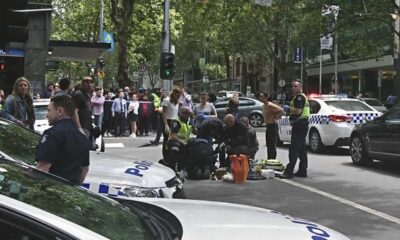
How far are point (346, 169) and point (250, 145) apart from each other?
225cm

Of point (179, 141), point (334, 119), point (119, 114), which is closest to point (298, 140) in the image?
point (179, 141)

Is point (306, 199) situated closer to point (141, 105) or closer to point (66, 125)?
point (66, 125)

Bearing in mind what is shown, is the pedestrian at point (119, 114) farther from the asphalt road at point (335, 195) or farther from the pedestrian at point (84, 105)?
the pedestrian at point (84, 105)

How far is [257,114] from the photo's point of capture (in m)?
28.0

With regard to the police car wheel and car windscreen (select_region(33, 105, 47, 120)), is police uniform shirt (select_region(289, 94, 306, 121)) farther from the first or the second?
car windscreen (select_region(33, 105, 47, 120))

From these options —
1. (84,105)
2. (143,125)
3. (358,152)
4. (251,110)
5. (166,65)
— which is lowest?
(358,152)

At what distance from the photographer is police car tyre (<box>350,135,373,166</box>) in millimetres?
12727

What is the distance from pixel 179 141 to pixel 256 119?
1725 centimetres

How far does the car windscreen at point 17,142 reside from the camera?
18.3ft

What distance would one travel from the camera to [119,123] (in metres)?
20.9

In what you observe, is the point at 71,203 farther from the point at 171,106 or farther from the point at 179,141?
the point at 171,106

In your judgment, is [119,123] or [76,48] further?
[76,48]

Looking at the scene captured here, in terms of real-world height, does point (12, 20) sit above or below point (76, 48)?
below

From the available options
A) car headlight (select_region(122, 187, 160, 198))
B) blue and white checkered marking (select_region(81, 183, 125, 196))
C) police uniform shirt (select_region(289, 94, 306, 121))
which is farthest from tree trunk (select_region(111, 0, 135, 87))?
blue and white checkered marking (select_region(81, 183, 125, 196))
